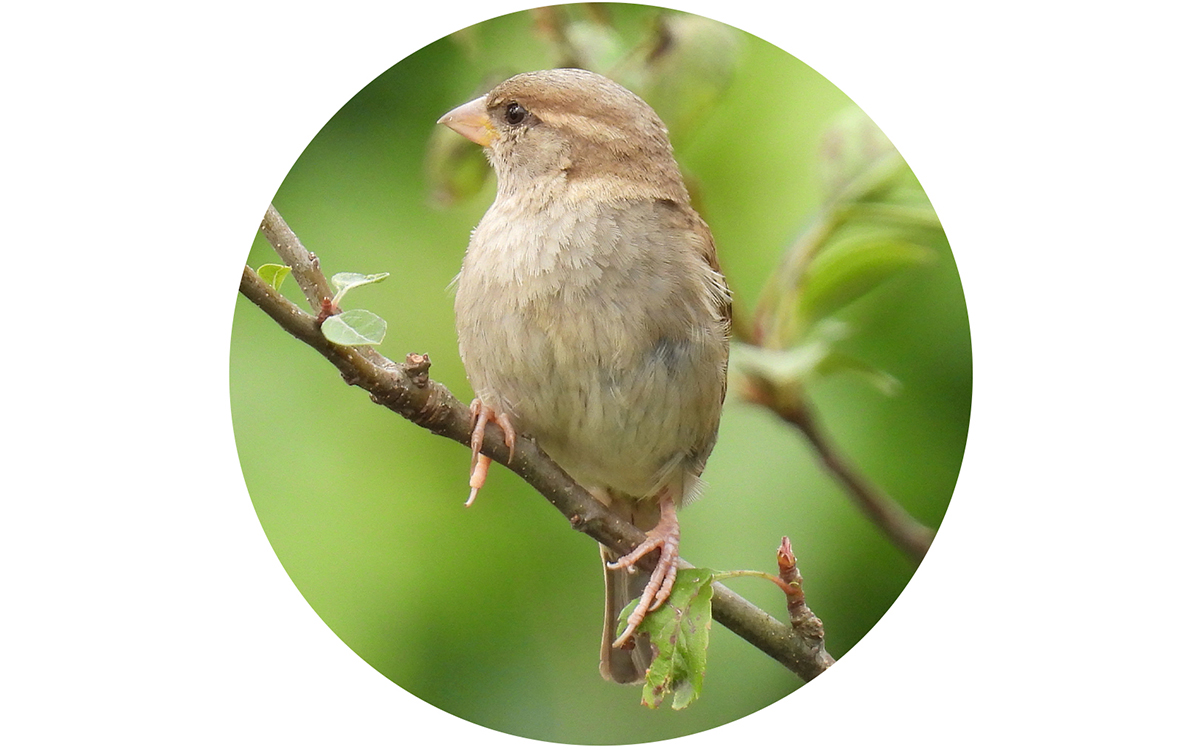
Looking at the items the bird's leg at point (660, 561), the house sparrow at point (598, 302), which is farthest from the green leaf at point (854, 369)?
the bird's leg at point (660, 561)

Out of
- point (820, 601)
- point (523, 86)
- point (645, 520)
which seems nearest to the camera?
point (820, 601)

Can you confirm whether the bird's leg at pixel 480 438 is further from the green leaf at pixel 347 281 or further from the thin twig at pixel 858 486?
the thin twig at pixel 858 486

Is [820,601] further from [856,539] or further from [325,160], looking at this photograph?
[325,160]

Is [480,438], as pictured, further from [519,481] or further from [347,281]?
[347,281]

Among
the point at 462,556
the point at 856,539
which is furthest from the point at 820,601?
the point at 462,556

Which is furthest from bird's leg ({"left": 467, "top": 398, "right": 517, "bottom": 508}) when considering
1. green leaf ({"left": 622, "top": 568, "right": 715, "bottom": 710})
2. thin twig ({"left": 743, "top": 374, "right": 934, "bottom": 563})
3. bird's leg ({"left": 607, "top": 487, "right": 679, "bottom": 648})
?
thin twig ({"left": 743, "top": 374, "right": 934, "bottom": 563})
